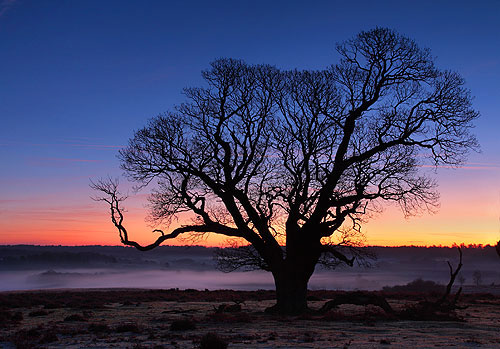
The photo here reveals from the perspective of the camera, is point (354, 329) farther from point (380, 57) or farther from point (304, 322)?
point (380, 57)

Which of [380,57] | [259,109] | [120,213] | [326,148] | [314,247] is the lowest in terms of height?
[314,247]

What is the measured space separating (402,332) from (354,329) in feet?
6.36

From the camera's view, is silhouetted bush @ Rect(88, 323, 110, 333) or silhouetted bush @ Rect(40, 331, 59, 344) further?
silhouetted bush @ Rect(88, 323, 110, 333)

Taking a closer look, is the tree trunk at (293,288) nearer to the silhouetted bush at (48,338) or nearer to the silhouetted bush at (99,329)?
the silhouetted bush at (99,329)

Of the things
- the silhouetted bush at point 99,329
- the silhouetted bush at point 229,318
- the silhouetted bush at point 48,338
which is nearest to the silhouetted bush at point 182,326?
the silhouetted bush at point 99,329

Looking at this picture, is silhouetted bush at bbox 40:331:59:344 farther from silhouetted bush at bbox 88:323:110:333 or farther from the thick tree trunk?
the thick tree trunk

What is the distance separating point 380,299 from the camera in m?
23.2

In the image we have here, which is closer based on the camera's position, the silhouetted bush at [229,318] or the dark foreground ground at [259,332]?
the dark foreground ground at [259,332]

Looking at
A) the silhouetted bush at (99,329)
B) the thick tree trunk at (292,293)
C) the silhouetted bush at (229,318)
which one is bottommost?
the silhouetted bush at (99,329)

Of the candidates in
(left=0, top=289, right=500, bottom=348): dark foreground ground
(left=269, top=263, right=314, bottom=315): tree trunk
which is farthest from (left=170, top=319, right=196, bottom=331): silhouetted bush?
(left=269, top=263, right=314, bottom=315): tree trunk

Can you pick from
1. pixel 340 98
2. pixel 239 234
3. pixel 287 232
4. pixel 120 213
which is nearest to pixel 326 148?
pixel 340 98

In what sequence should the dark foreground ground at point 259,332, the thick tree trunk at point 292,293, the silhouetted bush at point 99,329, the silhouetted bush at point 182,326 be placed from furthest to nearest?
the thick tree trunk at point 292,293
the silhouetted bush at point 99,329
the silhouetted bush at point 182,326
the dark foreground ground at point 259,332

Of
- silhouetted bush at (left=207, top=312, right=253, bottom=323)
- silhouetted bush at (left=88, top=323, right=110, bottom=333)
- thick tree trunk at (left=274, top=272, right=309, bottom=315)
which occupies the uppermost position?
thick tree trunk at (left=274, top=272, right=309, bottom=315)

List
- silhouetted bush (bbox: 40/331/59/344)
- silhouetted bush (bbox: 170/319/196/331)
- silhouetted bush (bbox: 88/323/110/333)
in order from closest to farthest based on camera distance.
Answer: silhouetted bush (bbox: 40/331/59/344), silhouetted bush (bbox: 170/319/196/331), silhouetted bush (bbox: 88/323/110/333)
